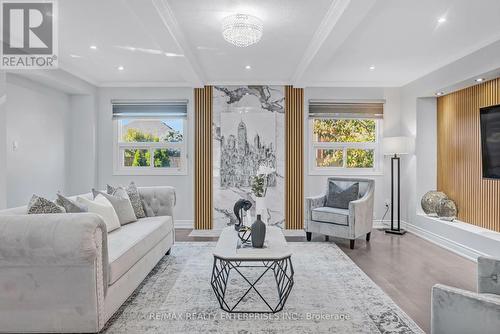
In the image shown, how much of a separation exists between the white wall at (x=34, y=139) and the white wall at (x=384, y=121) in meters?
3.95

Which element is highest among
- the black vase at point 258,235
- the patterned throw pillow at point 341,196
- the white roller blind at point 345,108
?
the white roller blind at point 345,108

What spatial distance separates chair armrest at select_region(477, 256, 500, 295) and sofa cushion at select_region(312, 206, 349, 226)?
2299mm

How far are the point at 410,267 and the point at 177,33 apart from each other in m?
3.46

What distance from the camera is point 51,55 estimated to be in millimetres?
3887

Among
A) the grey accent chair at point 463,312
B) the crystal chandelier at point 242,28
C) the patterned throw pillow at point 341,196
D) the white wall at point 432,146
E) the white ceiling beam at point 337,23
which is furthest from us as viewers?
the patterned throw pillow at point 341,196

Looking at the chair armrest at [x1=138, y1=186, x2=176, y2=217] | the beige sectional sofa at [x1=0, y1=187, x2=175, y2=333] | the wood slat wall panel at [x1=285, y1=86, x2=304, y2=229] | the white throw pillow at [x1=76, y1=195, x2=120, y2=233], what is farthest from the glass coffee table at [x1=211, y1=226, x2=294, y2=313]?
the wood slat wall panel at [x1=285, y1=86, x2=304, y2=229]

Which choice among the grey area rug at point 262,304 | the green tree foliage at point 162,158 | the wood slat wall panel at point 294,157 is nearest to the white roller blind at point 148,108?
the green tree foliage at point 162,158

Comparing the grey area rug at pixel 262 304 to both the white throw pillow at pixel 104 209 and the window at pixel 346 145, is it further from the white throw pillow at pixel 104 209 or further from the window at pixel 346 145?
the window at pixel 346 145

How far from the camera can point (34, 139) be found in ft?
14.5

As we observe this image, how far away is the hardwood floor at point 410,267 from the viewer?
2680 mm

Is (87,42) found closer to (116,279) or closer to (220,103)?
(220,103)

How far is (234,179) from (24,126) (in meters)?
3.04

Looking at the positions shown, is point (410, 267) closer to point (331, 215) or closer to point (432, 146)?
point (331, 215)

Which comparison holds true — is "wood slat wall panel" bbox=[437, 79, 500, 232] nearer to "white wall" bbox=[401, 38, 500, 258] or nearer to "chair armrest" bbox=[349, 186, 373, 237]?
"white wall" bbox=[401, 38, 500, 258]
